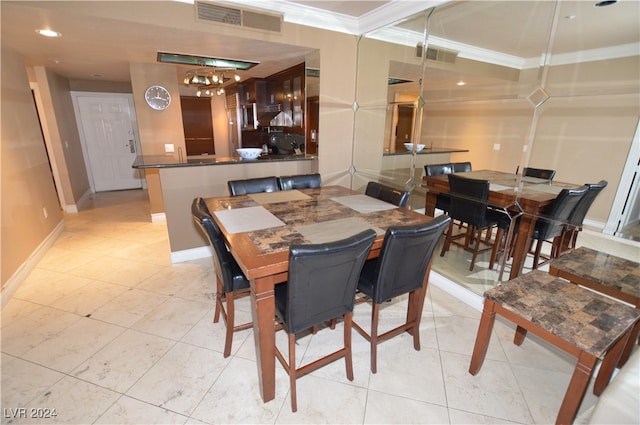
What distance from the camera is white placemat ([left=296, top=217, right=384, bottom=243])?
1.67m

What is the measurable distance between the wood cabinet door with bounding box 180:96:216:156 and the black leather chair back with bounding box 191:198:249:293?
578 cm

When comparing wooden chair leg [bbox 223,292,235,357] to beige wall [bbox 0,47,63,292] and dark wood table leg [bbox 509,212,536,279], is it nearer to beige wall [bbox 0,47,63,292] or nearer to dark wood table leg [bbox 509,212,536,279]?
beige wall [bbox 0,47,63,292]

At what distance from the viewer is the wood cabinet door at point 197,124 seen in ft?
22.5

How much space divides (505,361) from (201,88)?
14.9 feet

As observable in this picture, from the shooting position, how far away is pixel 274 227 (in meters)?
1.82

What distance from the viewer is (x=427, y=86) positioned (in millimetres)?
2973

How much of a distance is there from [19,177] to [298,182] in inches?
112

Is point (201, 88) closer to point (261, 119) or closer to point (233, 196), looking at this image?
point (261, 119)

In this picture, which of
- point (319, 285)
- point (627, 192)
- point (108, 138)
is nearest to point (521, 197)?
point (627, 192)

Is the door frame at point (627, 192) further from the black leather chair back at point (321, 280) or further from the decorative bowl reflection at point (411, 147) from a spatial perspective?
the decorative bowl reflection at point (411, 147)

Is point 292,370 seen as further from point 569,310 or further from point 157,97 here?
point 157,97

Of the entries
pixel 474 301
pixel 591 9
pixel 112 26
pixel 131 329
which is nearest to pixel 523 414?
pixel 474 301

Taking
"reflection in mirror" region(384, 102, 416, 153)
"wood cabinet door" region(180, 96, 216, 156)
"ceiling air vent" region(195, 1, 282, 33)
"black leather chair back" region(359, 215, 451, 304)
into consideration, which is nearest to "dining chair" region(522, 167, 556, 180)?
"black leather chair back" region(359, 215, 451, 304)

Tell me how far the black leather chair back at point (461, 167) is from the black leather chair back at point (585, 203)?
107 centimetres
